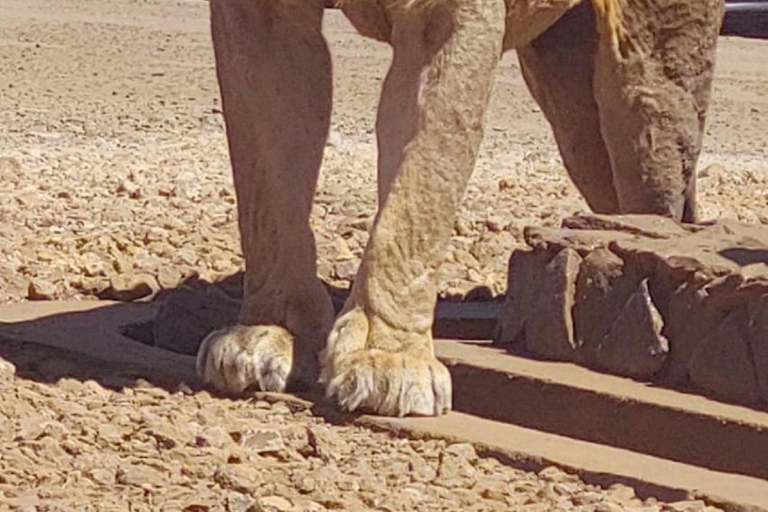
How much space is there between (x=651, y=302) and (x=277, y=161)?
94 cm

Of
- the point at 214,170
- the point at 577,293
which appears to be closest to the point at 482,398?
the point at 577,293

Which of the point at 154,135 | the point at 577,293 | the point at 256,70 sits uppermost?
the point at 256,70

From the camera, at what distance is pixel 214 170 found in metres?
9.45

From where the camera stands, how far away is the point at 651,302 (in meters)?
5.06

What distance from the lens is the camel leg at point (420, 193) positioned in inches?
197

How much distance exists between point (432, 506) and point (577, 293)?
1.08 meters

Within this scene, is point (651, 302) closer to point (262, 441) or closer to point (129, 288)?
point (262, 441)

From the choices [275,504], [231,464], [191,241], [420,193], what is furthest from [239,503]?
[191,241]

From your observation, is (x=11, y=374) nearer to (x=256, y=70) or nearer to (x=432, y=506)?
(x=256, y=70)

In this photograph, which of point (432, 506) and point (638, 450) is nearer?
point (432, 506)

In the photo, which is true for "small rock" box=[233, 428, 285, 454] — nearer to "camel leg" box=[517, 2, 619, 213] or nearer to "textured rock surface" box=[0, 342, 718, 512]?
"textured rock surface" box=[0, 342, 718, 512]

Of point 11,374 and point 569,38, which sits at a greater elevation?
point 569,38

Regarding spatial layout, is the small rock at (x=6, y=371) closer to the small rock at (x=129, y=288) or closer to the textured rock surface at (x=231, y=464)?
Answer: the textured rock surface at (x=231, y=464)

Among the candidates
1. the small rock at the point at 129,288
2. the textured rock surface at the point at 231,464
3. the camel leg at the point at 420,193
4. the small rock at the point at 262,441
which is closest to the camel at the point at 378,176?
the camel leg at the point at 420,193
